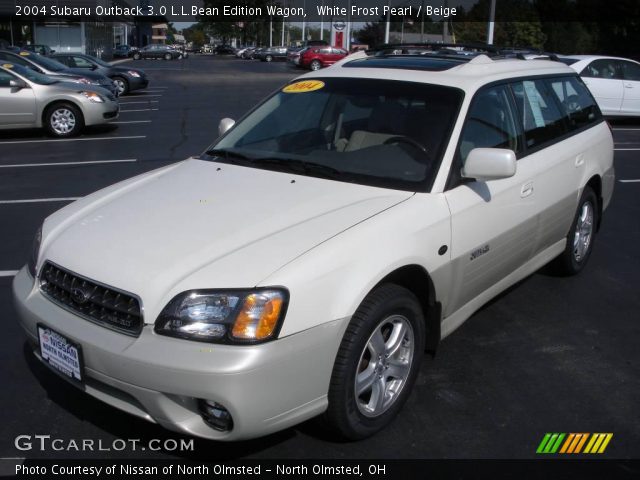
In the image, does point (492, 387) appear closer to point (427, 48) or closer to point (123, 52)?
point (427, 48)

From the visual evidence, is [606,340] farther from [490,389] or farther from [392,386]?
[392,386]

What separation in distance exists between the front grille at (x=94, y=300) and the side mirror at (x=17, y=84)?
35.0ft

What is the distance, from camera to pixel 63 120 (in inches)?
513

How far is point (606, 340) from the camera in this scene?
14.8ft

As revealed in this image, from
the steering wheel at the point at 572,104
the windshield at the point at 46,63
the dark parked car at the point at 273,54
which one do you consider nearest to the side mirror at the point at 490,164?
the steering wheel at the point at 572,104

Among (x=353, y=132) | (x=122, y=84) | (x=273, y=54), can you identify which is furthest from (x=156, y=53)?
(x=353, y=132)

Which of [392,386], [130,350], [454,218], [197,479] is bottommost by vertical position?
[197,479]

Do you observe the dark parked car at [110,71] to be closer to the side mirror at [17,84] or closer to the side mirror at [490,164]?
the side mirror at [17,84]

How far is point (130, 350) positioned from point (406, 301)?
1.30 metres

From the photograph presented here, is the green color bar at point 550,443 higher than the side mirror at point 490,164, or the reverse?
the side mirror at point 490,164

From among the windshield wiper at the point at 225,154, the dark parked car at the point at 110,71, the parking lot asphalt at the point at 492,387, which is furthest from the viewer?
the dark parked car at the point at 110,71

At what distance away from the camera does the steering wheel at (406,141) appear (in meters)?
3.87

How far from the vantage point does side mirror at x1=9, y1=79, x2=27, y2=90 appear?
1263cm

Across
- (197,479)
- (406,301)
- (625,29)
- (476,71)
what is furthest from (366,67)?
(625,29)
